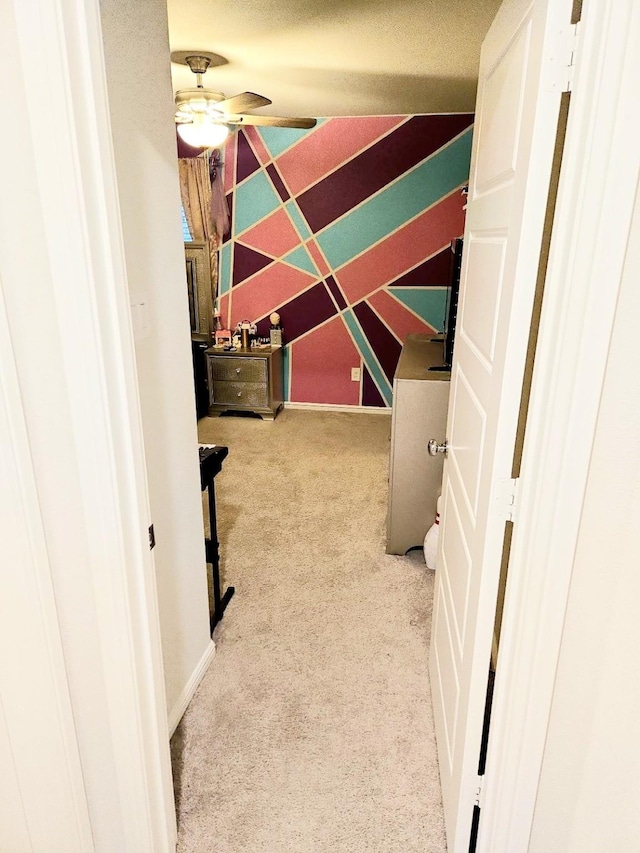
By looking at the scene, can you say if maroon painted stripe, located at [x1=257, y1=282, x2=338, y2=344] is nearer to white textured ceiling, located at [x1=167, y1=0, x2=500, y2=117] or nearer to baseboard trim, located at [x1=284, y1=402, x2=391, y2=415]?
baseboard trim, located at [x1=284, y1=402, x2=391, y2=415]

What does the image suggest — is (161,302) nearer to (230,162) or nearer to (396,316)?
(396,316)

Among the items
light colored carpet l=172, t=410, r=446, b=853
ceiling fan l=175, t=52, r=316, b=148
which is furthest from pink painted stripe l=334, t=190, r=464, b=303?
light colored carpet l=172, t=410, r=446, b=853

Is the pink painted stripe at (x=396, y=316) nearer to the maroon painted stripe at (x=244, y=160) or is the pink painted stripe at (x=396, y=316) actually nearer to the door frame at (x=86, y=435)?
the maroon painted stripe at (x=244, y=160)

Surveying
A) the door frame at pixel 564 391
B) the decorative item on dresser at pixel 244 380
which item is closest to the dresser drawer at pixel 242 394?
the decorative item on dresser at pixel 244 380

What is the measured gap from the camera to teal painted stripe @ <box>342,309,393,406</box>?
15.6 feet

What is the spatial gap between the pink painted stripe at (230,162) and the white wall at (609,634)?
4.34 m

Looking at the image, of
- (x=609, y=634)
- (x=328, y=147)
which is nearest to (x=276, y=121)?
(x=328, y=147)

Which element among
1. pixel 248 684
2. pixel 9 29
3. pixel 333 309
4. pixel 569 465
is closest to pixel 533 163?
pixel 569 465

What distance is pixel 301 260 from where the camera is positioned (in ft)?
15.4

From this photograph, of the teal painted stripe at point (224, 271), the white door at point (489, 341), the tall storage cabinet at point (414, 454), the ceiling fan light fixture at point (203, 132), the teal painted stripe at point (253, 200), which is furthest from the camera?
the teal painted stripe at point (224, 271)

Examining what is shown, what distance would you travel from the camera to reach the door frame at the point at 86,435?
0.86m

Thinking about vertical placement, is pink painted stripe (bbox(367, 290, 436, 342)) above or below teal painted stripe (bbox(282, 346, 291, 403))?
above

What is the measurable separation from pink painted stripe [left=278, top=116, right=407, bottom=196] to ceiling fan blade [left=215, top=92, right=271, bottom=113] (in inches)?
68.3

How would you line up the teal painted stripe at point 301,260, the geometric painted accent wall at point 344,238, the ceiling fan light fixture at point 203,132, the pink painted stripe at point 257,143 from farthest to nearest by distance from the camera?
the teal painted stripe at point 301,260, the pink painted stripe at point 257,143, the geometric painted accent wall at point 344,238, the ceiling fan light fixture at point 203,132
